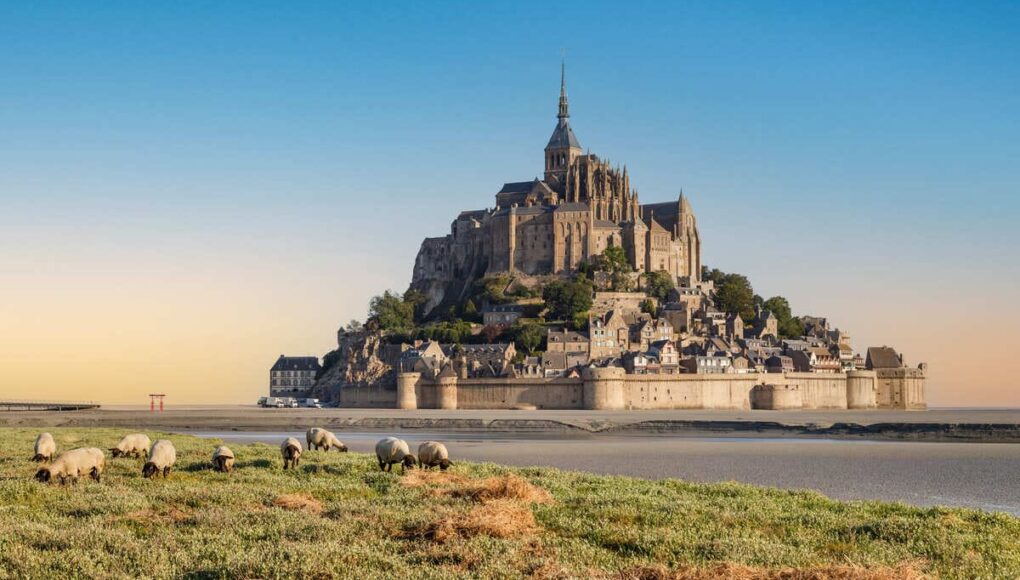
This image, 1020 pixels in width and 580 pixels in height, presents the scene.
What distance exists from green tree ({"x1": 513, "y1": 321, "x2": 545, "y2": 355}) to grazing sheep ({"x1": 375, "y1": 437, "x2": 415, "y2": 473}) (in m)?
81.8

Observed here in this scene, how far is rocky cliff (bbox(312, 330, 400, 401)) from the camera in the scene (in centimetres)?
10762

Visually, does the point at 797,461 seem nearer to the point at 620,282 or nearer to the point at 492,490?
the point at 492,490

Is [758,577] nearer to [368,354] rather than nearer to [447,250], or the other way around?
[368,354]

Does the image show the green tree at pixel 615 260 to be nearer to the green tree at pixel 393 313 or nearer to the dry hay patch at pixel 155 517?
the green tree at pixel 393 313

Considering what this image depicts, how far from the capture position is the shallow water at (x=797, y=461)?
27.2 metres

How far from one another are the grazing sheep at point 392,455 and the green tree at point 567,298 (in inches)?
3525

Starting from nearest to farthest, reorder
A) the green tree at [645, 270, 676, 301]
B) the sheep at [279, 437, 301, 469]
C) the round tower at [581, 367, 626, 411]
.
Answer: the sheep at [279, 437, 301, 469] < the round tower at [581, 367, 626, 411] < the green tree at [645, 270, 676, 301]

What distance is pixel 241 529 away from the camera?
49.5 ft

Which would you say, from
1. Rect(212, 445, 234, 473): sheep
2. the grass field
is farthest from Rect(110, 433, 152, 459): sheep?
the grass field

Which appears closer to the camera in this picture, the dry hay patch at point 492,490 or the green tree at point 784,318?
the dry hay patch at point 492,490

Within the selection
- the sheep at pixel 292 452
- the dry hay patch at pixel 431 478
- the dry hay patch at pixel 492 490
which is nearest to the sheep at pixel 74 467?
the sheep at pixel 292 452

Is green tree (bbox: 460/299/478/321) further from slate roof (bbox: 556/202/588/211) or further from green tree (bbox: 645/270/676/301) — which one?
green tree (bbox: 645/270/676/301)

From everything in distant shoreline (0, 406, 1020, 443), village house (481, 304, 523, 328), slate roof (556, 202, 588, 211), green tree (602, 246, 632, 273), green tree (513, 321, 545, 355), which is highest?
slate roof (556, 202, 588, 211)

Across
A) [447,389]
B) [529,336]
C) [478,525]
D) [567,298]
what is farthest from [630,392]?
[478,525]
